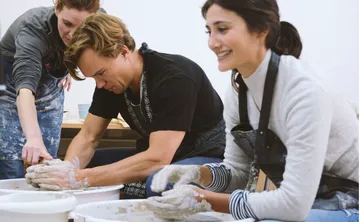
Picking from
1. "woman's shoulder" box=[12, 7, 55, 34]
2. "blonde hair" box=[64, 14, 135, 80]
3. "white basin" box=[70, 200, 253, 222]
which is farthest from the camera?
"woman's shoulder" box=[12, 7, 55, 34]

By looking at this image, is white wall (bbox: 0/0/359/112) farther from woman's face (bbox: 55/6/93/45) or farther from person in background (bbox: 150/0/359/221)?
woman's face (bbox: 55/6/93/45)

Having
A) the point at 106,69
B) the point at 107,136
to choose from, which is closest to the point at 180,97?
the point at 106,69

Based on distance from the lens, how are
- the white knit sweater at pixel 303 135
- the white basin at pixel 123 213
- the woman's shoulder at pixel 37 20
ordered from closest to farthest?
the white knit sweater at pixel 303 135 → the white basin at pixel 123 213 → the woman's shoulder at pixel 37 20

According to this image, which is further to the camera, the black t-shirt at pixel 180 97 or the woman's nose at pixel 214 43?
the black t-shirt at pixel 180 97

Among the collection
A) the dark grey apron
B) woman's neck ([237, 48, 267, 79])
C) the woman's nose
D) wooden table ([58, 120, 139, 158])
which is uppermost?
the woman's nose

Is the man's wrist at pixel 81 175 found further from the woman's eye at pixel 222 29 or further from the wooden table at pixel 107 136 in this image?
the wooden table at pixel 107 136

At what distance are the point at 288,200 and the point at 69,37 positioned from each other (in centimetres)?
98

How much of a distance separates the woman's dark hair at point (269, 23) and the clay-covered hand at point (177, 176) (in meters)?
0.36

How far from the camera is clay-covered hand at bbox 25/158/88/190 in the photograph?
139cm

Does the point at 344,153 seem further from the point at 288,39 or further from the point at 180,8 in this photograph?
the point at 180,8

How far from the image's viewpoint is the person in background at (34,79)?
1.52m

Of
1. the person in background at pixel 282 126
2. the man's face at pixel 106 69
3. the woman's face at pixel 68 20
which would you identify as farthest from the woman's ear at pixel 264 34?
the woman's face at pixel 68 20

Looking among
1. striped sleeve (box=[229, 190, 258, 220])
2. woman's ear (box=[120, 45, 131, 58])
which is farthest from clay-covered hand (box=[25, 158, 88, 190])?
striped sleeve (box=[229, 190, 258, 220])

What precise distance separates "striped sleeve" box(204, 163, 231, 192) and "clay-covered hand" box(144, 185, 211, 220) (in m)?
0.13
